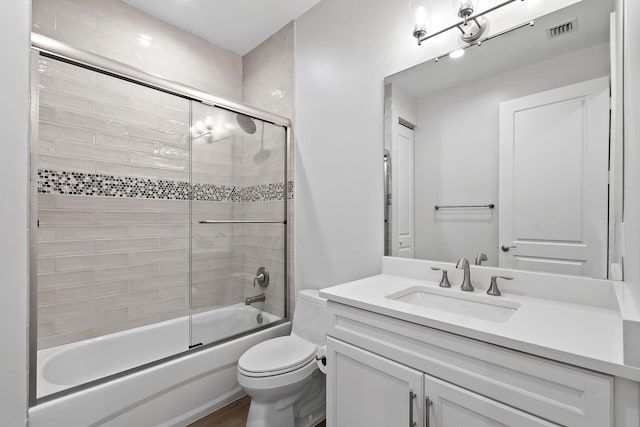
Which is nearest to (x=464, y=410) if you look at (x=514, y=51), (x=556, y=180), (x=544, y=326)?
(x=544, y=326)

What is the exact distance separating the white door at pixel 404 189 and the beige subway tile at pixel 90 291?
184cm

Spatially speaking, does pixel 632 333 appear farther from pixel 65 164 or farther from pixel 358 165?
pixel 65 164

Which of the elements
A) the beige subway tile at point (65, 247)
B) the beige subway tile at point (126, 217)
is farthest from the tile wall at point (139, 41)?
the beige subway tile at point (65, 247)

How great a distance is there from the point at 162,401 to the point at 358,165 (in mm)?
1718

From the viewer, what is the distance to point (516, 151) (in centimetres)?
127

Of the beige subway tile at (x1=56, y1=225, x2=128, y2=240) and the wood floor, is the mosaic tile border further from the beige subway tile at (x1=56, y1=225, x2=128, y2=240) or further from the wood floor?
the wood floor

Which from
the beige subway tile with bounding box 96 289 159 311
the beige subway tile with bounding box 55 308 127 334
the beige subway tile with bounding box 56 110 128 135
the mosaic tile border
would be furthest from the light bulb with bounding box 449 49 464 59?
the beige subway tile with bounding box 55 308 127 334

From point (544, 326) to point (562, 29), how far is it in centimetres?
112

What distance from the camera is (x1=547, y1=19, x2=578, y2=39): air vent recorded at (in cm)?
113

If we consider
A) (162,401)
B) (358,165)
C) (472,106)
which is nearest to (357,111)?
(358,165)

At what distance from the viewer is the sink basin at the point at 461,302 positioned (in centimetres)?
117

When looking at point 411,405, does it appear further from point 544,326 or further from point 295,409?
point 295,409

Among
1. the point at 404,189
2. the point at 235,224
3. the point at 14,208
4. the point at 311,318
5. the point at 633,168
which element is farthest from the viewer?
the point at 235,224

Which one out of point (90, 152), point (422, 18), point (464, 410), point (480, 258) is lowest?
point (464, 410)
